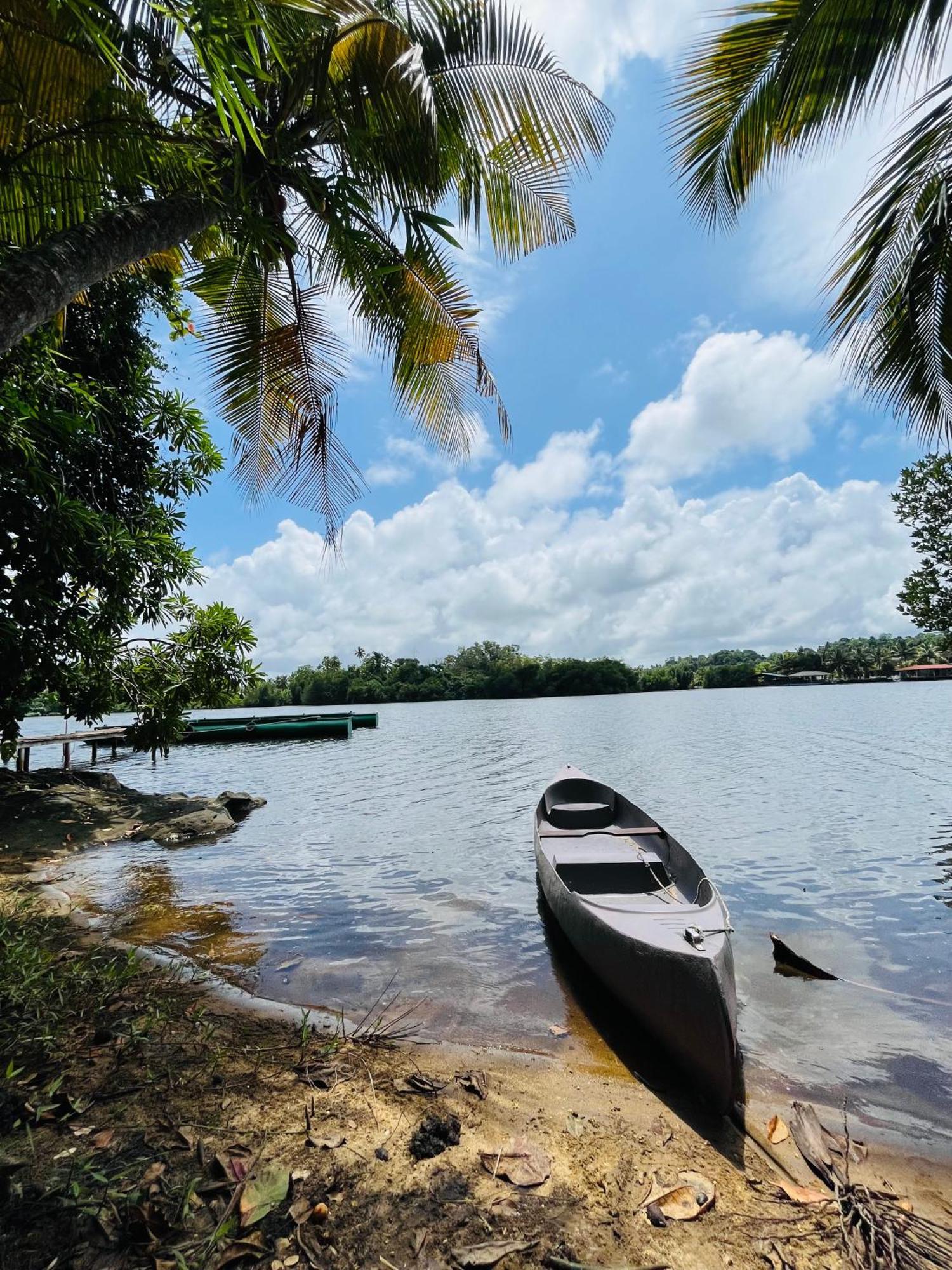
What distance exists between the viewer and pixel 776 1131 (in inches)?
139

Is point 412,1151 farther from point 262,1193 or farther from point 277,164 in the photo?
point 277,164

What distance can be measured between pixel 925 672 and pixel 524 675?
5982cm

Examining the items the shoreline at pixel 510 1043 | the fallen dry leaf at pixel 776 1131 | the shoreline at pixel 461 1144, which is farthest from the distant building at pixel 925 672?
the shoreline at pixel 461 1144

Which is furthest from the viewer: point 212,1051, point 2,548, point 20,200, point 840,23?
point 2,548

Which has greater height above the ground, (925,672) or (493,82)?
(493,82)

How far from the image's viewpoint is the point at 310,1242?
2.08 meters

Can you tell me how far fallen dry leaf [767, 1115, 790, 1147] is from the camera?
11.3 feet

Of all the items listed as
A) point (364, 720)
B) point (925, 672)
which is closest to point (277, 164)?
point (364, 720)

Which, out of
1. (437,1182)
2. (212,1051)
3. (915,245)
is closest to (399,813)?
(212,1051)

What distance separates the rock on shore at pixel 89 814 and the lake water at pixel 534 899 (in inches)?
24.1

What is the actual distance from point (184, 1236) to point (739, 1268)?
2.05 m

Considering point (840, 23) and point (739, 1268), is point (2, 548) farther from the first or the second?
point (840, 23)

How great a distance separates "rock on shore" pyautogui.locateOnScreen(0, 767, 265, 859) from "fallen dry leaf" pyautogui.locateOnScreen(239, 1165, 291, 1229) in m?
10.0

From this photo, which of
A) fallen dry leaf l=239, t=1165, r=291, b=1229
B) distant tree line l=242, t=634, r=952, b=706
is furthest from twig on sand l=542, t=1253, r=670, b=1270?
distant tree line l=242, t=634, r=952, b=706
